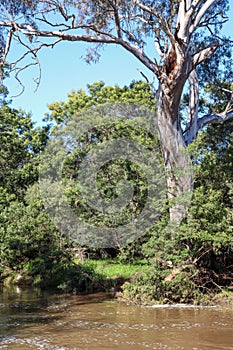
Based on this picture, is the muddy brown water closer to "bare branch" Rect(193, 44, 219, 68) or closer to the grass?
the grass

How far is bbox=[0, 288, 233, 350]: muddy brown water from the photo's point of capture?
6305 millimetres

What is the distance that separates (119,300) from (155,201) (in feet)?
7.60

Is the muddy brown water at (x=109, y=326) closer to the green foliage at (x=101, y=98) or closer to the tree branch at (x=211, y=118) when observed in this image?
the tree branch at (x=211, y=118)

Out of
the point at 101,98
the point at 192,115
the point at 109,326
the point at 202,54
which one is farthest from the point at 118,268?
the point at 101,98

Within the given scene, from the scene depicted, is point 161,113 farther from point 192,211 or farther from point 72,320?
point 72,320

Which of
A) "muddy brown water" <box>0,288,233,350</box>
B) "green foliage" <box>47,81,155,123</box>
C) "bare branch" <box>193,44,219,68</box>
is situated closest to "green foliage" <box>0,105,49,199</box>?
"green foliage" <box>47,81,155,123</box>

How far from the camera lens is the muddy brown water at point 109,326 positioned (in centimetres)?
630

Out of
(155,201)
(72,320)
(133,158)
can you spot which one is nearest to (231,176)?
(133,158)

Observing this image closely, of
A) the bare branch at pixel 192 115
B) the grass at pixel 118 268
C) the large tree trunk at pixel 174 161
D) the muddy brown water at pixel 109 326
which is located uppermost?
the bare branch at pixel 192 115

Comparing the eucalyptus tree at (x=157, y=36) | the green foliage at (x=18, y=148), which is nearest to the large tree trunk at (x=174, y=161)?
the eucalyptus tree at (x=157, y=36)

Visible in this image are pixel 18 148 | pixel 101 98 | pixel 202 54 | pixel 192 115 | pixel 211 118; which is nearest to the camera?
pixel 202 54

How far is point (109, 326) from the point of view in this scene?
7.52 meters

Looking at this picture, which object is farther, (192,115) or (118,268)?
(192,115)

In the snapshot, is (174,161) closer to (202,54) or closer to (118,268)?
(202,54)
